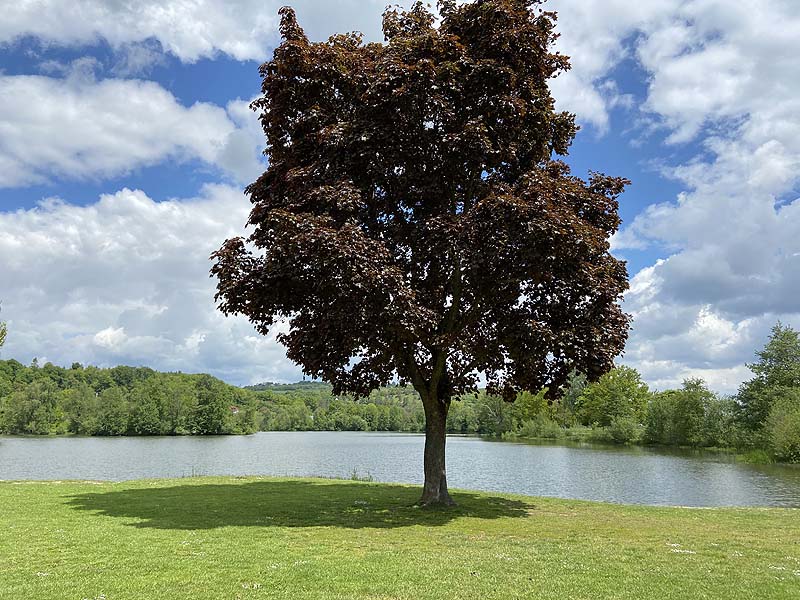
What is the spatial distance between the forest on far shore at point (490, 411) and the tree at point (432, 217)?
37.1 ft

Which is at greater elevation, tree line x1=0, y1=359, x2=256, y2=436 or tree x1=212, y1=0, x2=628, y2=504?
tree x1=212, y1=0, x2=628, y2=504

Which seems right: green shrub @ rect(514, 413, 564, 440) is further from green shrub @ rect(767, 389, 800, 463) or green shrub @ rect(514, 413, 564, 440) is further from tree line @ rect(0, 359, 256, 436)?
tree line @ rect(0, 359, 256, 436)

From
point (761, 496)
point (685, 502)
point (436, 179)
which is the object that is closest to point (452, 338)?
point (436, 179)

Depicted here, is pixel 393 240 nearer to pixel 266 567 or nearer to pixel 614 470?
pixel 266 567

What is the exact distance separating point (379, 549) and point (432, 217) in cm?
872

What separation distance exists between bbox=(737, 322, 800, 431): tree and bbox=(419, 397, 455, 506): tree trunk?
52.1 metres

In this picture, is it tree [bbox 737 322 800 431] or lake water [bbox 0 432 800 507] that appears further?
tree [bbox 737 322 800 431]

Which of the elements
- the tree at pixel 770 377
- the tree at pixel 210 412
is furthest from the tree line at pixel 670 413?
the tree at pixel 210 412

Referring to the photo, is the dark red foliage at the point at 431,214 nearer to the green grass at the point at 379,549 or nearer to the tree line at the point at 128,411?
the green grass at the point at 379,549

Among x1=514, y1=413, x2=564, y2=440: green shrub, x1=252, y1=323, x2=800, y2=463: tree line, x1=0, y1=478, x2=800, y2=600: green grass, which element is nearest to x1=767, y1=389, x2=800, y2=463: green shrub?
x1=252, y1=323, x2=800, y2=463: tree line

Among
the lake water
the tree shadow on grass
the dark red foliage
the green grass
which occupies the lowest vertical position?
the lake water

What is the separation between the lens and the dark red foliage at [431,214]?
47.1 feet

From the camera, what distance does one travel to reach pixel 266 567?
381 inches

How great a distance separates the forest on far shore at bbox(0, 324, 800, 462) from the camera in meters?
58.6
